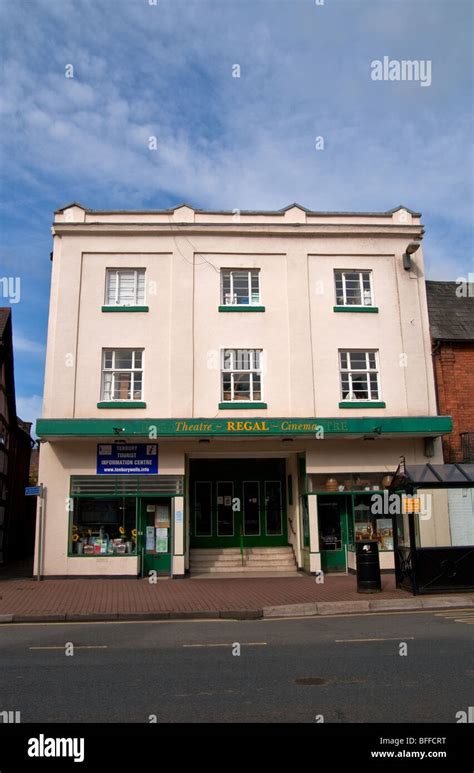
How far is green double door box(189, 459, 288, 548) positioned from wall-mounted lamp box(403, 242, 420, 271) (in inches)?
300

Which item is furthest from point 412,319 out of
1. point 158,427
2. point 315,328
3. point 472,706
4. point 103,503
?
point 472,706

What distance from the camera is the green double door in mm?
21062

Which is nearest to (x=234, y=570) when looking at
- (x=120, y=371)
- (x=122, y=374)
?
(x=122, y=374)

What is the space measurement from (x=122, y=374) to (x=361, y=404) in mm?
7263

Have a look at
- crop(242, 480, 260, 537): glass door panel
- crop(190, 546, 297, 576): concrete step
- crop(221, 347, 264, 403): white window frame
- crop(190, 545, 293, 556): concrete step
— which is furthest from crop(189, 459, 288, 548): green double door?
crop(221, 347, 264, 403): white window frame

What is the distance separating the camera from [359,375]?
64.9 feet

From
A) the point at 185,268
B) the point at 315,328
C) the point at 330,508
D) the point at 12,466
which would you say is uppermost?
the point at 185,268

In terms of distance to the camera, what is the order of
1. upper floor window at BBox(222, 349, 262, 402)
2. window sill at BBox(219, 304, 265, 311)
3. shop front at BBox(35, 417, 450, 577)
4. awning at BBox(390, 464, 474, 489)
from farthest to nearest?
window sill at BBox(219, 304, 265, 311), upper floor window at BBox(222, 349, 262, 402), shop front at BBox(35, 417, 450, 577), awning at BBox(390, 464, 474, 489)

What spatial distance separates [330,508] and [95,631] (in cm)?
982

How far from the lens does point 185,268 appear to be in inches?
786

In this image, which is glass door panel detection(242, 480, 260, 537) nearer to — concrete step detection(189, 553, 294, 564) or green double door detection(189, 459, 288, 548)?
green double door detection(189, 459, 288, 548)

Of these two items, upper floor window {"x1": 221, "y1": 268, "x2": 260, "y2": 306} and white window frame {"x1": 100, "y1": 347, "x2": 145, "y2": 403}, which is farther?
upper floor window {"x1": 221, "y1": 268, "x2": 260, "y2": 306}

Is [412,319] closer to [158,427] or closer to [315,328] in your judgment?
[315,328]
